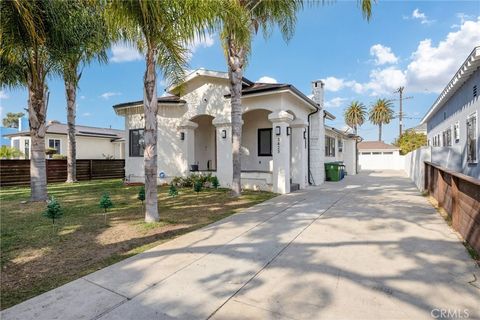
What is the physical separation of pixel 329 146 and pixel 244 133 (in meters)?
7.67

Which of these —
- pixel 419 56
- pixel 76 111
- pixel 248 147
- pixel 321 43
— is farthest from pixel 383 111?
pixel 76 111

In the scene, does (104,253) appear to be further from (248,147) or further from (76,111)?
(76,111)

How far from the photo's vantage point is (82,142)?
2338 cm

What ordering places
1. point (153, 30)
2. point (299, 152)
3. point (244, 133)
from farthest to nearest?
point (244, 133), point (299, 152), point (153, 30)

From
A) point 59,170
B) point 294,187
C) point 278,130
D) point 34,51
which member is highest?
point 34,51

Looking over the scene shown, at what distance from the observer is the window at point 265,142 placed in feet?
44.2

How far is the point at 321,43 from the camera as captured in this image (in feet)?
48.3

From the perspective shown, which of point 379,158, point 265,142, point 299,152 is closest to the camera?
point 299,152

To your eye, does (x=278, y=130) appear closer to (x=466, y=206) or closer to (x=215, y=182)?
(x=215, y=182)

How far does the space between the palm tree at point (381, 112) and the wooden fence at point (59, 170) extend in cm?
4452

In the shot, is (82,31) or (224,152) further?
(224,152)

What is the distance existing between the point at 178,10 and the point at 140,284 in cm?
528

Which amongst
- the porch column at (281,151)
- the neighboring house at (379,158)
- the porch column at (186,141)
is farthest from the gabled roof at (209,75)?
the neighboring house at (379,158)

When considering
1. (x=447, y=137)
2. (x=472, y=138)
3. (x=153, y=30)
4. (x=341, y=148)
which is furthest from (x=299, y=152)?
(x=341, y=148)
